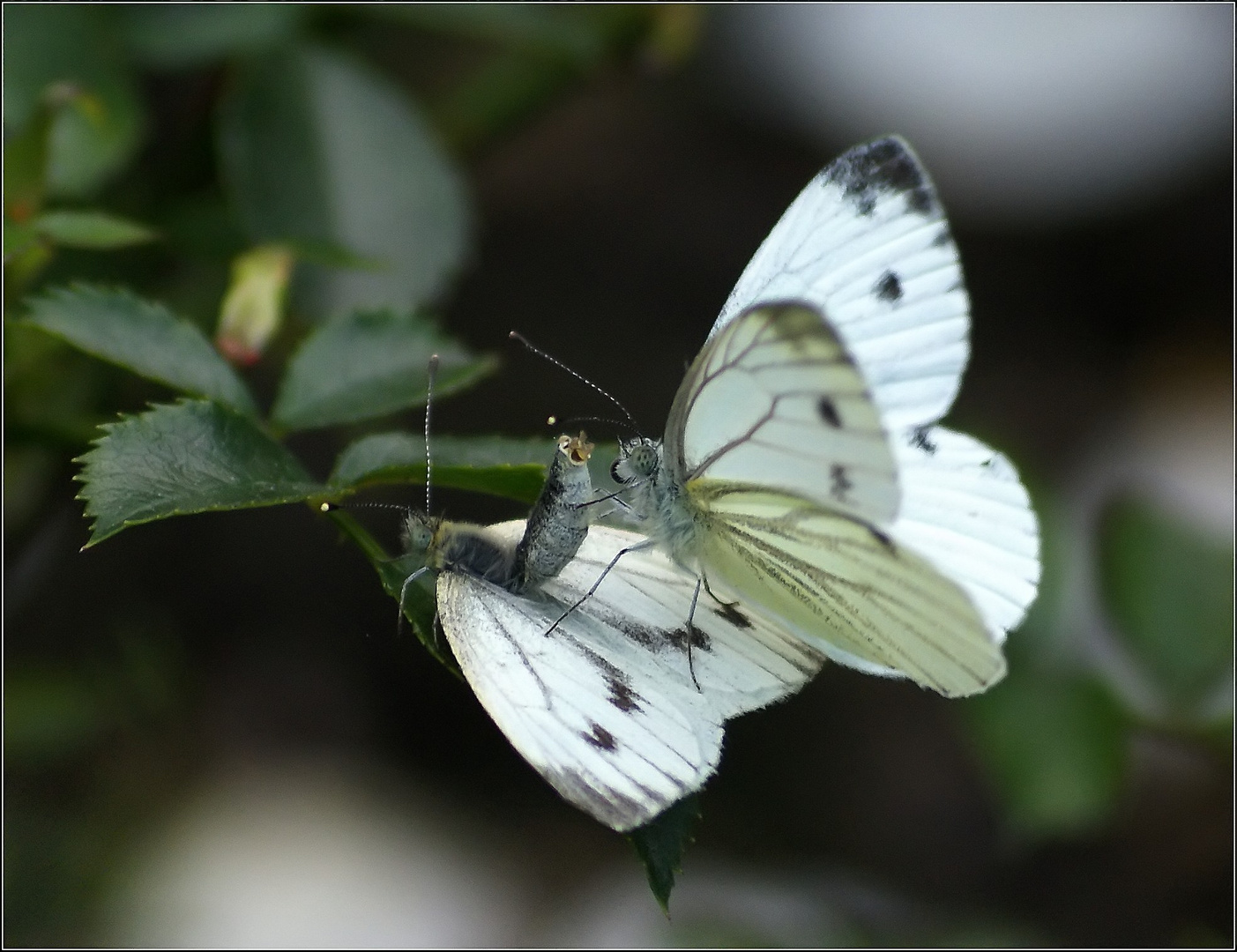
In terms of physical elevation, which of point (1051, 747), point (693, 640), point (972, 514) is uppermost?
point (972, 514)

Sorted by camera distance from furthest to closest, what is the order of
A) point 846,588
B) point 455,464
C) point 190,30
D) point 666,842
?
point 190,30, point 846,588, point 455,464, point 666,842

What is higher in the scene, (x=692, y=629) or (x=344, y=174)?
(x=344, y=174)

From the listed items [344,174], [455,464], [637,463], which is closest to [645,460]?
[637,463]

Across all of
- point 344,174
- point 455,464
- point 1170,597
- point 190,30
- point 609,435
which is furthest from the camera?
point 609,435

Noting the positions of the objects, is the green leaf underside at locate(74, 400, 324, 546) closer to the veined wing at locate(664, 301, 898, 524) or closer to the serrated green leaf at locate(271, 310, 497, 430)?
the serrated green leaf at locate(271, 310, 497, 430)

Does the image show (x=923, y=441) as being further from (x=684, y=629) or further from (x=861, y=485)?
(x=684, y=629)

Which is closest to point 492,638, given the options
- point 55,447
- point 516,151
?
point 55,447

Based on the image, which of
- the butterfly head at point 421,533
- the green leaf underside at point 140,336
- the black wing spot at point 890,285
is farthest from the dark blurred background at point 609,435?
the black wing spot at point 890,285
